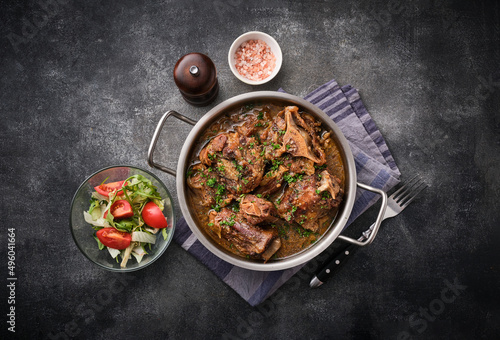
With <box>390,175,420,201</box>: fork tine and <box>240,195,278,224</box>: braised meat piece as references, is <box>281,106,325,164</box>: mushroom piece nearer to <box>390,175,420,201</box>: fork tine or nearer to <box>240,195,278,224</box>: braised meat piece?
<box>240,195,278,224</box>: braised meat piece

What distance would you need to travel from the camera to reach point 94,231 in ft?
13.2

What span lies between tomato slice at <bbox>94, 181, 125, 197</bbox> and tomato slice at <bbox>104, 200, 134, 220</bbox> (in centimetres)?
12

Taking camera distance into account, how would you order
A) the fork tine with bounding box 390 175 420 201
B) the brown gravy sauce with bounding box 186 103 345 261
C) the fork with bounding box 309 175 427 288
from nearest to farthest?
1. the brown gravy sauce with bounding box 186 103 345 261
2. the fork with bounding box 309 175 427 288
3. the fork tine with bounding box 390 175 420 201

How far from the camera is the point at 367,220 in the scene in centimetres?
429

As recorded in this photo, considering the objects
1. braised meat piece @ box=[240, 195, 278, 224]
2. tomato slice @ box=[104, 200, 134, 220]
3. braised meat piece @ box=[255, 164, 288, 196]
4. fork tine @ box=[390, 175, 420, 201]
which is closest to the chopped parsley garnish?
braised meat piece @ box=[240, 195, 278, 224]

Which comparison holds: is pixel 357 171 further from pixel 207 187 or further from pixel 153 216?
pixel 153 216

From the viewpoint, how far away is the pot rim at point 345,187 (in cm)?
353

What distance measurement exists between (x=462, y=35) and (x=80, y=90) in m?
5.14

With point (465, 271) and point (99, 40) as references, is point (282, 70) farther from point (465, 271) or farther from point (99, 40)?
point (465, 271)

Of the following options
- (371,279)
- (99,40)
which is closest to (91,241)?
(99,40)

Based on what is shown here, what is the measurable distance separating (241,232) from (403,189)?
7.52 ft

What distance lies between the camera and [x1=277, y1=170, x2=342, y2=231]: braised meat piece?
3.43m

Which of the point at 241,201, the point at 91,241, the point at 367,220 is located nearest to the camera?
the point at 241,201

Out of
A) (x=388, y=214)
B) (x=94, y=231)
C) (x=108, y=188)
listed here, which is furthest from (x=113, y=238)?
(x=388, y=214)
